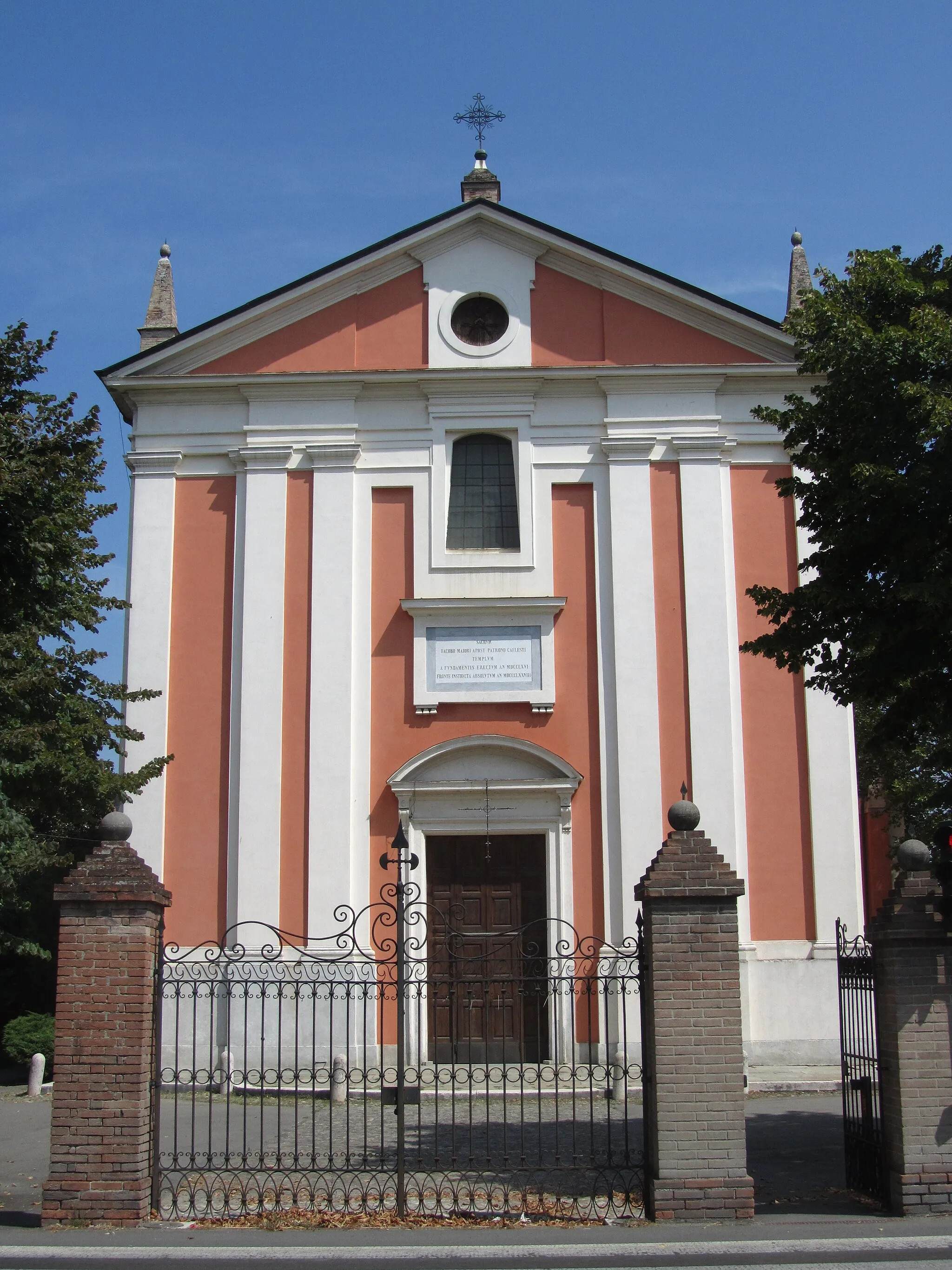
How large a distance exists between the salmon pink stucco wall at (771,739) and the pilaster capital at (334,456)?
5.47 metres

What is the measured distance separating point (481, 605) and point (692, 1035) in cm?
917

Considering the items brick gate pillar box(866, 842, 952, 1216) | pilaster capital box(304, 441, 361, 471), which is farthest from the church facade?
brick gate pillar box(866, 842, 952, 1216)

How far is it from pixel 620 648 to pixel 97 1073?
33.7ft

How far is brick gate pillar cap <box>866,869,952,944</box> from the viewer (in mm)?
9578

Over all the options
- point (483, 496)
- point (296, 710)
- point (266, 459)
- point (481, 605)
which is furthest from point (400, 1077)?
point (266, 459)

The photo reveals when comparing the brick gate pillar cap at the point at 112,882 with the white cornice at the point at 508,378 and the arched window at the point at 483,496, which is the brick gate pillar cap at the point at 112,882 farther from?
the white cornice at the point at 508,378

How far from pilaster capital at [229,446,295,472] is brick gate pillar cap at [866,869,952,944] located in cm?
1153

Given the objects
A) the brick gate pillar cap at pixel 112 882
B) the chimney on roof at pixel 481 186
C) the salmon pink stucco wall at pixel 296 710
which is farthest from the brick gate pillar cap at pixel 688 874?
the chimney on roof at pixel 481 186

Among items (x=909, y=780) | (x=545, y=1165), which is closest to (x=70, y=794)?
(x=545, y=1165)

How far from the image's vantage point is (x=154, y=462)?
740 inches

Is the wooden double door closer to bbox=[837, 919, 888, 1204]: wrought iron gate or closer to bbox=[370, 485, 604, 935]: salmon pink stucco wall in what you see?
bbox=[370, 485, 604, 935]: salmon pink stucco wall

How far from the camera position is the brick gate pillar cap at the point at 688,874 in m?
9.62

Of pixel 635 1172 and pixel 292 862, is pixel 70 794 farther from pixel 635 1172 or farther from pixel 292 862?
pixel 635 1172

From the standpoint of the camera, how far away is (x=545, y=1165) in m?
10.7
